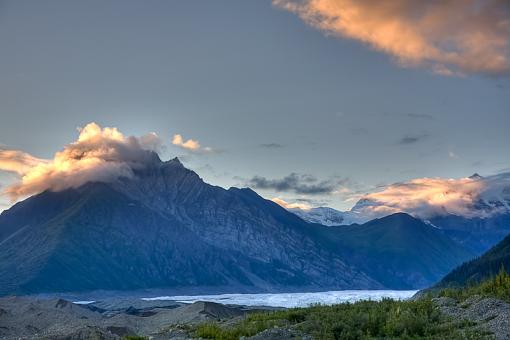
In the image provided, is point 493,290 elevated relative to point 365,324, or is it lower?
elevated

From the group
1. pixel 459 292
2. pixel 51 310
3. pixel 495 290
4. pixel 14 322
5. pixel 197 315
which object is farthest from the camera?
pixel 51 310

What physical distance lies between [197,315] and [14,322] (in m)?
36.6

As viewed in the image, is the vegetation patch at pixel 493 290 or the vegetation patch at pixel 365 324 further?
the vegetation patch at pixel 493 290

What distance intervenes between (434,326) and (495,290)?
29.6 ft

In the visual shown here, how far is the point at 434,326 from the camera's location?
33.7 meters

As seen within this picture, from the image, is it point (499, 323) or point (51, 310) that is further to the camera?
point (51, 310)

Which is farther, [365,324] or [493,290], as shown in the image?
[493,290]

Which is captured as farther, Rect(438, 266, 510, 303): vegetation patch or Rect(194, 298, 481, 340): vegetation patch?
Rect(438, 266, 510, 303): vegetation patch

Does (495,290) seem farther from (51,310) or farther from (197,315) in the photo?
(51,310)

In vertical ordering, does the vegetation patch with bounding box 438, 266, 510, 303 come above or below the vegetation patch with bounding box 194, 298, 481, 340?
above

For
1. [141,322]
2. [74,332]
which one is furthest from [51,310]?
[74,332]

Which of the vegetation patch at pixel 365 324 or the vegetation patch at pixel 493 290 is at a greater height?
the vegetation patch at pixel 493 290

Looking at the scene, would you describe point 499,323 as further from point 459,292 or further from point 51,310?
point 51,310

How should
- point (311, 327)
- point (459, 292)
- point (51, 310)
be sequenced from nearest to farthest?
point (311, 327) < point (459, 292) < point (51, 310)
